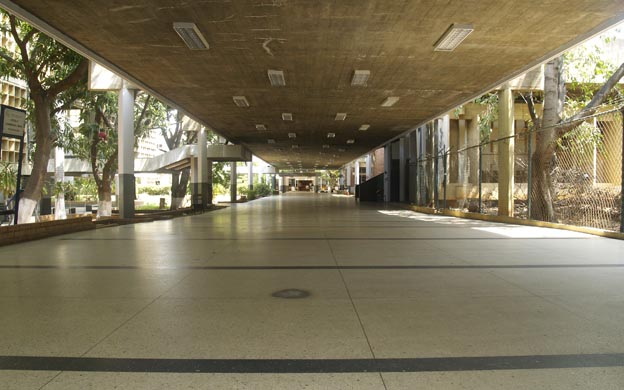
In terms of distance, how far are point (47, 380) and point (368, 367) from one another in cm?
219

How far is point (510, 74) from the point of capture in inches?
513

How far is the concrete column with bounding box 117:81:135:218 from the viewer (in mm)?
16172

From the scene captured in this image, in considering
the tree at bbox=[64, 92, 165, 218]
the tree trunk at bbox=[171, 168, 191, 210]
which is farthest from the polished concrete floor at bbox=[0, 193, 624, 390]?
the tree trunk at bbox=[171, 168, 191, 210]

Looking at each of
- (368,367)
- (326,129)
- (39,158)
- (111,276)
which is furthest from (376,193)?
(368,367)

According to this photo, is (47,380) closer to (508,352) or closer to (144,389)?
(144,389)

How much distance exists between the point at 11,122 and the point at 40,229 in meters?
2.57

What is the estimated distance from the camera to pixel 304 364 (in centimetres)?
323

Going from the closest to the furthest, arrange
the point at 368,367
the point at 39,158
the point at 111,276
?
1. the point at 368,367
2. the point at 111,276
3. the point at 39,158

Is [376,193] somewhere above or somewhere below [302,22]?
below

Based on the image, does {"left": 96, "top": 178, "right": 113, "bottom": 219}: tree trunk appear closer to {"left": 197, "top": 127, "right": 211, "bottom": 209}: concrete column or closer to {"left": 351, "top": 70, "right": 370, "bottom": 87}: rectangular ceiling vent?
{"left": 197, "top": 127, "right": 211, "bottom": 209}: concrete column

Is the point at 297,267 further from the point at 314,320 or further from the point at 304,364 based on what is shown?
the point at 304,364

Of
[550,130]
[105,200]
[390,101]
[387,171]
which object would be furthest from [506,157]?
[105,200]

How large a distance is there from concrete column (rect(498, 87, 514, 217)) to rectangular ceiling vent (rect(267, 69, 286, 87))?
9.48 meters

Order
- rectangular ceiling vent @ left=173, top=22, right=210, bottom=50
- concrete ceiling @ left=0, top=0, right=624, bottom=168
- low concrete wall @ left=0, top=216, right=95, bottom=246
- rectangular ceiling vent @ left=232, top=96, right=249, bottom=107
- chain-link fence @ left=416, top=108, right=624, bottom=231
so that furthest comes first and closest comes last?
rectangular ceiling vent @ left=232, top=96, right=249, bottom=107 < chain-link fence @ left=416, top=108, right=624, bottom=231 < low concrete wall @ left=0, top=216, right=95, bottom=246 < rectangular ceiling vent @ left=173, top=22, right=210, bottom=50 < concrete ceiling @ left=0, top=0, right=624, bottom=168
